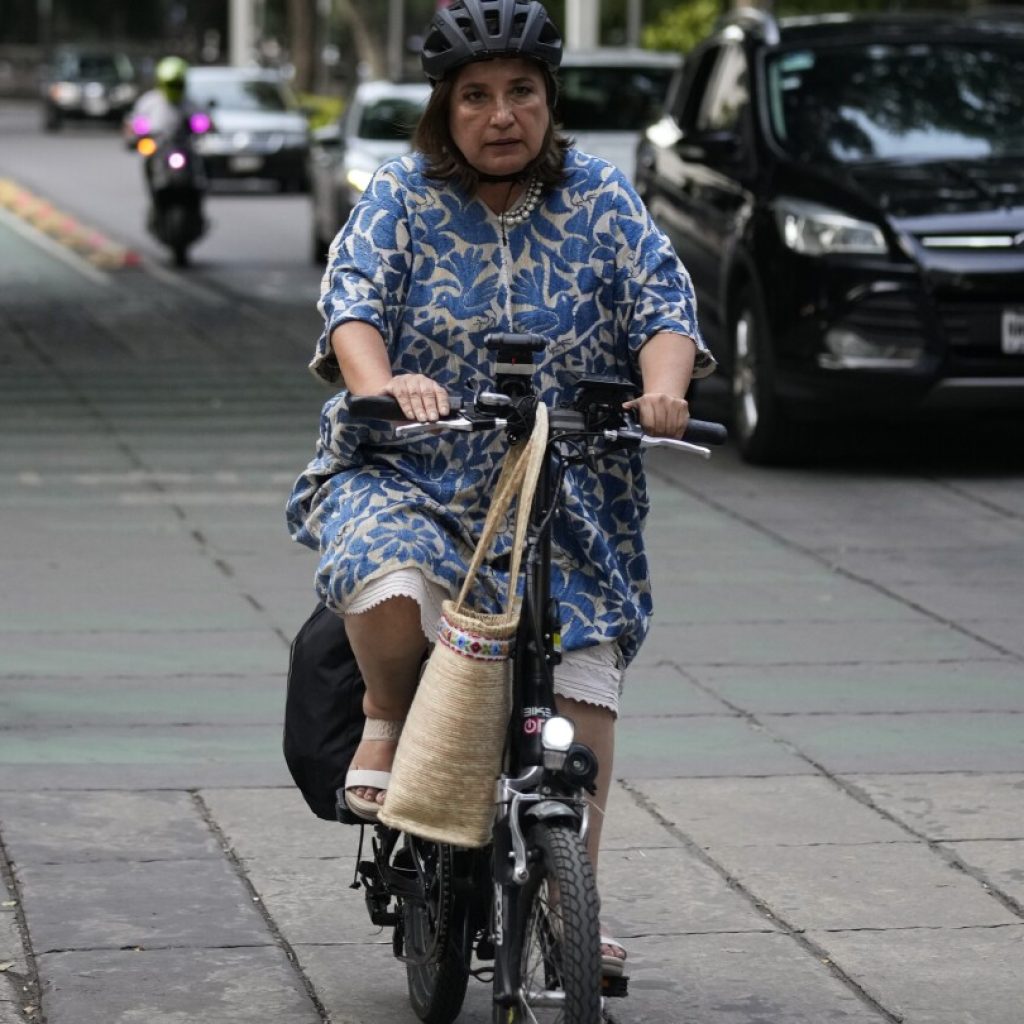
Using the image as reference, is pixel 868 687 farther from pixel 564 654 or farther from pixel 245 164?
pixel 245 164

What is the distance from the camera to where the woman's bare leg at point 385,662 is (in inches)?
160

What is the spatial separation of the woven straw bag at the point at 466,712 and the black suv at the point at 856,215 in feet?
22.9

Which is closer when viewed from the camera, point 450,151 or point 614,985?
point 614,985

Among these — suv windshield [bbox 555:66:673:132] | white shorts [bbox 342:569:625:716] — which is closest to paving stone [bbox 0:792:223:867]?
white shorts [bbox 342:569:625:716]

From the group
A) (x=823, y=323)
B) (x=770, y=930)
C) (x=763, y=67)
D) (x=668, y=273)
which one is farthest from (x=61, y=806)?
(x=763, y=67)

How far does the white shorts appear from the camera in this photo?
4.03 m

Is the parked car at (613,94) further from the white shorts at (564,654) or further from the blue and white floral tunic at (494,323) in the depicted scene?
the white shorts at (564,654)

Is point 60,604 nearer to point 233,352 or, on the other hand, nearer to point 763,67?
point 763,67

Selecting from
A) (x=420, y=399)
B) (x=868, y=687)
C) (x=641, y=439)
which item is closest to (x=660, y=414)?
(x=641, y=439)

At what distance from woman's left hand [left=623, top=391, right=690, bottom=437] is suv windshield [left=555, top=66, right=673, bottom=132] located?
51.7 ft

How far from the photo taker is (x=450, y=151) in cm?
427

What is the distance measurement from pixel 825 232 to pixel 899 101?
1.21 meters

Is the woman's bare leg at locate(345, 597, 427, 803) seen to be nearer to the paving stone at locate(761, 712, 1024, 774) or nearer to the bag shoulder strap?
the bag shoulder strap

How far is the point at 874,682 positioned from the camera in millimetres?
7254
